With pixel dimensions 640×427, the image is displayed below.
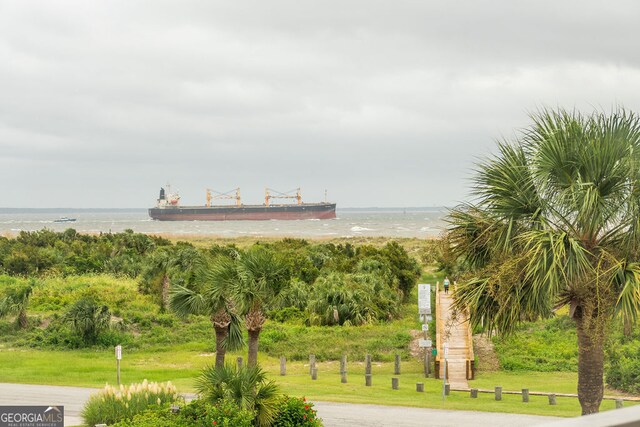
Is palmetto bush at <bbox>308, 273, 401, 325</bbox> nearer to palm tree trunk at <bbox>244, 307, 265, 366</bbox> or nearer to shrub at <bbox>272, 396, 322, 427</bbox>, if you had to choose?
palm tree trunk at <bbox>244, 307, 265, 366</bbox>

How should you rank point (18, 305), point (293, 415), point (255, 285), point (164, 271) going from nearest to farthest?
point (293, 415) < point (255, 285) < point (18, 305) < point (164, 271)

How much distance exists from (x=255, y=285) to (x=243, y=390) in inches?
244

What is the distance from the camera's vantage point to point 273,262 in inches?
842

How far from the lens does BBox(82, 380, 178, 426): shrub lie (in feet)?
54.4

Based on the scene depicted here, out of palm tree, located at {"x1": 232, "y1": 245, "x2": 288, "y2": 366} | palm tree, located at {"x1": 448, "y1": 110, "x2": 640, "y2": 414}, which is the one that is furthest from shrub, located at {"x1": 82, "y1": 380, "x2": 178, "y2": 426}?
palm tree, located at {"x1": 448, "y1": 110, "x2": 640, "y2": 414}

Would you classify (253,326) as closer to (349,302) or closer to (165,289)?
(349,302)

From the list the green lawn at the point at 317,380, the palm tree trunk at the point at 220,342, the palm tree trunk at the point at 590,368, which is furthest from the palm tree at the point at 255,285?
the palm tree trunk at the point at 590,368

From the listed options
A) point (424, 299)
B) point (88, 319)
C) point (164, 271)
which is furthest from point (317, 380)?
point (164, 271)

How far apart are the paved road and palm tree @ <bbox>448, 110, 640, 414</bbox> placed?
5506mm

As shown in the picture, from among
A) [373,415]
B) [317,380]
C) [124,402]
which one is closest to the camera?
[124,402]

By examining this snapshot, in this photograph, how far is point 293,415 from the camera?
15.4m

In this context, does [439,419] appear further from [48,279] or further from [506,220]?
[48,279]

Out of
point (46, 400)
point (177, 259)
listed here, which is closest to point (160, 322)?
point (177, 259)

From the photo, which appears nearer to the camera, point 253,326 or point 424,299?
point 253,326
